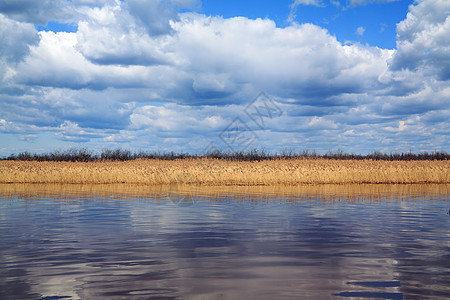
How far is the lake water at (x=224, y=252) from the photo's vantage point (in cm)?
685

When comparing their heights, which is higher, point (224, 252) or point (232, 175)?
point (232, 175)

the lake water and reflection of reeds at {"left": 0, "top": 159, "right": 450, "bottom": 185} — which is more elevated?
reflection of reeds at {"left": 0, "top": 159, "right": 450, "bottom": 185}

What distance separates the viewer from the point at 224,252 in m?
9.66

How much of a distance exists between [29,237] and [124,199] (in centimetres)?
1082

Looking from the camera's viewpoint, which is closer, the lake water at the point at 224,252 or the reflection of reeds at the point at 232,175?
the lake water at the point at 224,252

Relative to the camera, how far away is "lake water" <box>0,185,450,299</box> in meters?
6.85

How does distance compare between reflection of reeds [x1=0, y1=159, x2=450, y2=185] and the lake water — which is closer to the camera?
the lake water

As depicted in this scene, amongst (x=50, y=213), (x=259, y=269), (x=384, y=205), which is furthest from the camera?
(x=384, y=205)

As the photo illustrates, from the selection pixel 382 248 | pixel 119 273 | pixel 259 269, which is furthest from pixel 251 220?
pixel 119 273

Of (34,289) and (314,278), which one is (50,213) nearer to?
(34,289)

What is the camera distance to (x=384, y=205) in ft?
64.5

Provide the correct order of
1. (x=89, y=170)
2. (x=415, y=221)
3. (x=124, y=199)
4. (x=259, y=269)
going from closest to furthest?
1. (x=259, y=269)
2. (x=415, y=221)
3. (x=124, y=199)
4. (x=89, y=170)

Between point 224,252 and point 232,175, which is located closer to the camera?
point 224,252

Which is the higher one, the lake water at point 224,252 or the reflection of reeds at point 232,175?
the reflection of reeds at point 232,175
